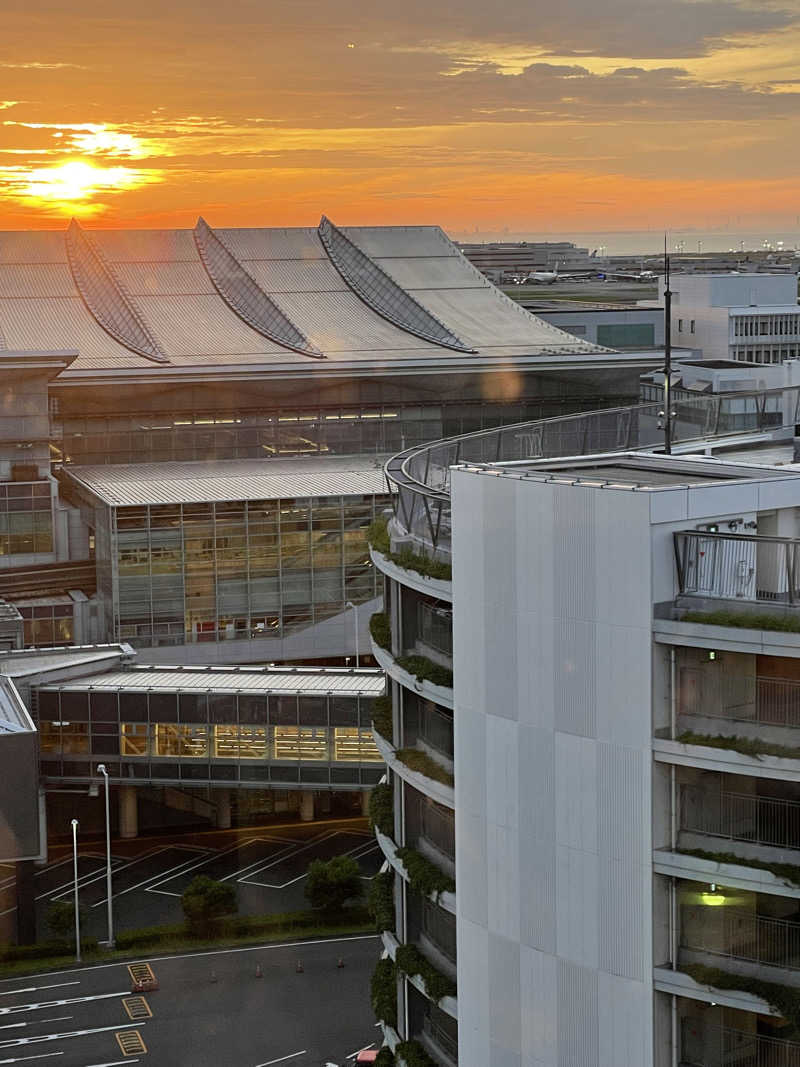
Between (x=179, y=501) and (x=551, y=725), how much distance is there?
4369cm

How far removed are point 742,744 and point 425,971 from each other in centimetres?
739

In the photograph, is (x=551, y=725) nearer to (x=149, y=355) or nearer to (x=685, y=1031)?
(x=685, y=1031)

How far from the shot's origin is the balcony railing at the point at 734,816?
66.6 feet

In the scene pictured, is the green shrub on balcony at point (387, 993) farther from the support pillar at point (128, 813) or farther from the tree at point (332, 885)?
the support pillar at point (128, 813)

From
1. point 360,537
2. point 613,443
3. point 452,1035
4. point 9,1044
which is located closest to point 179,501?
point 360,537

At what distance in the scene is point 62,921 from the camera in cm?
4606

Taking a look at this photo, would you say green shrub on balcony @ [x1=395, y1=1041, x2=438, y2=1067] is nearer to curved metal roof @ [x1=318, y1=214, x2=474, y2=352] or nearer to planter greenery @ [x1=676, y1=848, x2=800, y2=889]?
planter greenery @ [x1=676, y1=848, x2=800, y2=889]

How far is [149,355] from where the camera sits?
3216 inches

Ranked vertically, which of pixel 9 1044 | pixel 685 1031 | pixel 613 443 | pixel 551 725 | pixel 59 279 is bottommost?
pixel 9 1044

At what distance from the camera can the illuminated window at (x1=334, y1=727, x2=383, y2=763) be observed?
5266 centimetres

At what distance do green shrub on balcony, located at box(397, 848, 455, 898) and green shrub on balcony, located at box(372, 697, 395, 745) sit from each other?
6.73 feet

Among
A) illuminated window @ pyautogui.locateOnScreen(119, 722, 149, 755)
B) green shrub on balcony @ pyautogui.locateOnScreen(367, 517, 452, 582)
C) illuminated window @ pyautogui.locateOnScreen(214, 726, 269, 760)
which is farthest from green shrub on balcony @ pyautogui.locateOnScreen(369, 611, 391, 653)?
illuminated window @ pyautogui.locateOnScreen(119, 722, 149, 755)

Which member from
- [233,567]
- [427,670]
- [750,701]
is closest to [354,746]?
[233,567]

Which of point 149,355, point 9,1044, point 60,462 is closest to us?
point 9,1044
